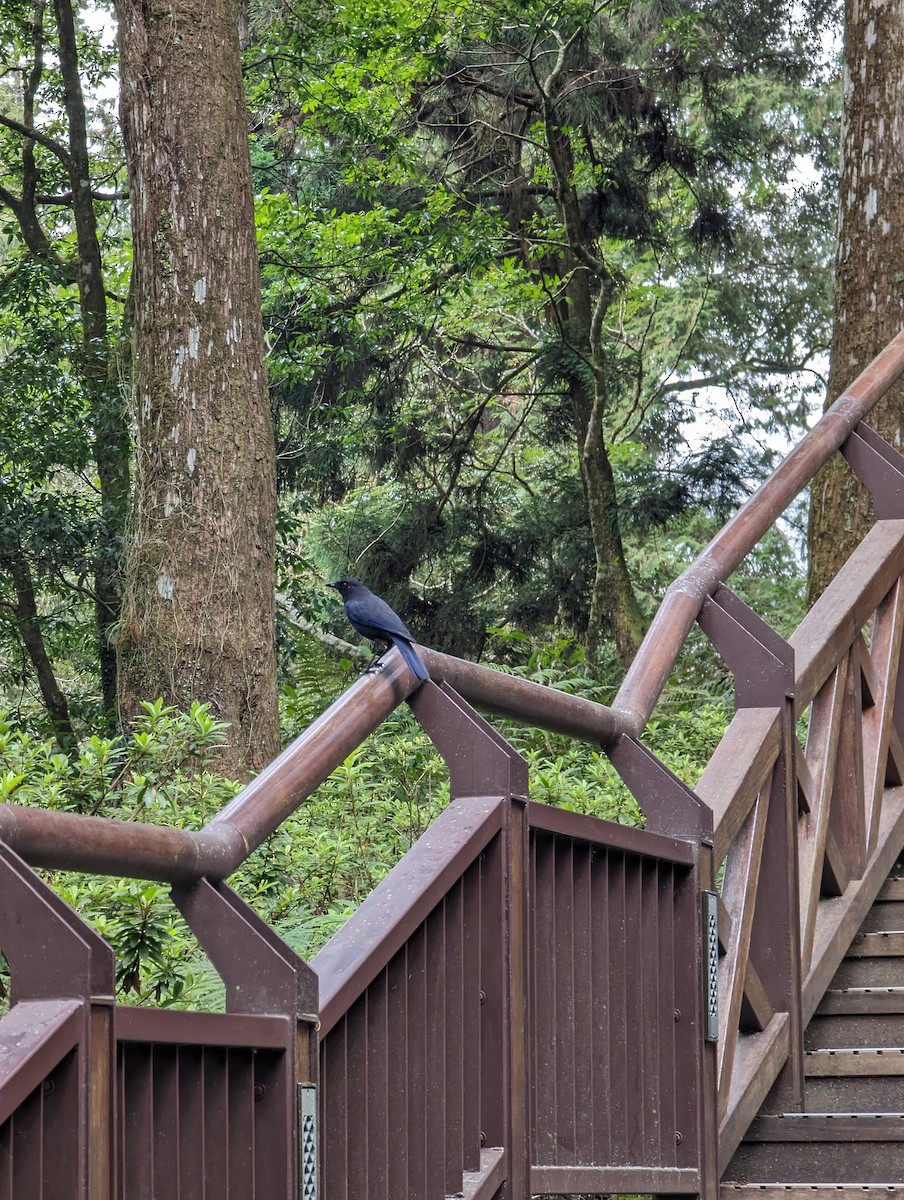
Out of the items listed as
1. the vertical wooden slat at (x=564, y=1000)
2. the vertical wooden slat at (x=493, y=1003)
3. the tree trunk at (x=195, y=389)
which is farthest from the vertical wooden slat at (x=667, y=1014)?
the tree trunk at (x=195, y=389)

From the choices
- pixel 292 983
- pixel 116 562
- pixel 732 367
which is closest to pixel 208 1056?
pixel 292 983

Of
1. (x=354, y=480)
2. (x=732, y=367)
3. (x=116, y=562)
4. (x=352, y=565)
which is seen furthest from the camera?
(x=732, y=367)

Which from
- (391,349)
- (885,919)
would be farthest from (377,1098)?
(391,349)

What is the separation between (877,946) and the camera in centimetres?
455

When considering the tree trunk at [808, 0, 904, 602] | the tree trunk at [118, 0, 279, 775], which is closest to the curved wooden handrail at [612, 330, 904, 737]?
the tree trunk at [808, 0, 904, 602]

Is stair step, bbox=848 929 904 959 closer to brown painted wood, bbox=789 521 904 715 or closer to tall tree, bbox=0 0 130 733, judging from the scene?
brown painted wood, bbox=789 521 904 715

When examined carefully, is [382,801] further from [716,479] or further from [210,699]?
[716,479]

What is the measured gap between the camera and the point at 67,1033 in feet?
5.26

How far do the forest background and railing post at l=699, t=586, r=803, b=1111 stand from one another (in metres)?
1.78

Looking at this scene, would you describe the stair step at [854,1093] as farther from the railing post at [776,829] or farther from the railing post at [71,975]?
the railing post at [71,975]

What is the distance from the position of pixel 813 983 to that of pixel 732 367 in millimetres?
16324

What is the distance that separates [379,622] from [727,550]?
140cm

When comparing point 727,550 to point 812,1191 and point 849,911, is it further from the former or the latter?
point 812,1191

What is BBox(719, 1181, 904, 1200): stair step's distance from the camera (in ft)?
11.5
